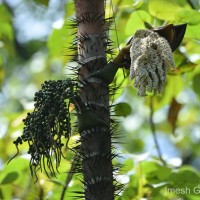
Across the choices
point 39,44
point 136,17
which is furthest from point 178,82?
point 39,44

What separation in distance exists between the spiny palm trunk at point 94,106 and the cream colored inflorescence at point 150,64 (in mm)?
98

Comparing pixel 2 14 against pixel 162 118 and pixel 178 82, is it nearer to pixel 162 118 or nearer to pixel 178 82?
pixel 178 82

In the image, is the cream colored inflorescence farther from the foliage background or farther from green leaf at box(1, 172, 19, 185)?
green leaf at box(1, 172, 19, 185)

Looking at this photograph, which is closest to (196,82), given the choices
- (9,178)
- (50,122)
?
(9,178)

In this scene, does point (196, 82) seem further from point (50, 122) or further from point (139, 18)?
point (50, 122)

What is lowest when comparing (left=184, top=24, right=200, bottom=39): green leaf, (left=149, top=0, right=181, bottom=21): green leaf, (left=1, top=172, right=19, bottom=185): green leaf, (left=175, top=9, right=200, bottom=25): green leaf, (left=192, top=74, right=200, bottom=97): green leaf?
(left=1, top=172, right=19, bottom=185): green leaf

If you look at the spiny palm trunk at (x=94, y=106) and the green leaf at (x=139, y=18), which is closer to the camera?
the spiny palm trunk at (x=94, y=106)

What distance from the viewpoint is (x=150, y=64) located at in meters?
1.66

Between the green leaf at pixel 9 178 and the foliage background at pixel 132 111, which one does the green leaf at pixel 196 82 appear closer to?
the foliage background at pixel 132 111

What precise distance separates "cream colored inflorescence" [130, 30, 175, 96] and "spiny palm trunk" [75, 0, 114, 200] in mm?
98

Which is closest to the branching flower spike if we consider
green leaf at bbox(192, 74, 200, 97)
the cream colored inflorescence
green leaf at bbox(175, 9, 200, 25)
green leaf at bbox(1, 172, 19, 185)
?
the cream colored inflorescence

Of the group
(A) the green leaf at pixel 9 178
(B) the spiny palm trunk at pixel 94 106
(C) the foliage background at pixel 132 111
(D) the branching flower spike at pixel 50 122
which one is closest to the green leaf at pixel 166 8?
(C) the foliage background at pixel 132 111

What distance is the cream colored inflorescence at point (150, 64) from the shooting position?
5.39 feet

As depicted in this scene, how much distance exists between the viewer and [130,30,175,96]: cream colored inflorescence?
1642 millimetres
